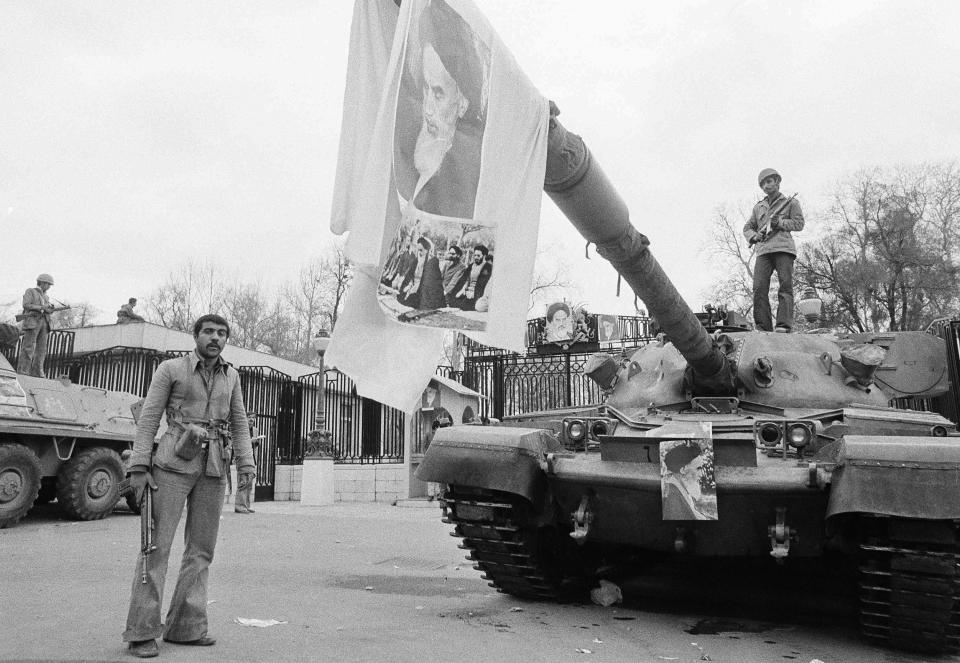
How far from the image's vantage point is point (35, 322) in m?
13.6

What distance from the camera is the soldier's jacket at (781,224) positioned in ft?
25.0

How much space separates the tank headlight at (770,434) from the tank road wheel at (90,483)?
29.8 ft

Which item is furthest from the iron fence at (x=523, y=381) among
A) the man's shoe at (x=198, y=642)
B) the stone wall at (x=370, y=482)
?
the man's shoe at (x=198, y=642)

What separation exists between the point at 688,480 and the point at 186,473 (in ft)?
8.56

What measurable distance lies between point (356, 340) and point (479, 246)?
0.64m

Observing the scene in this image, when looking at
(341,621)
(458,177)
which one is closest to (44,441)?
(341,621)

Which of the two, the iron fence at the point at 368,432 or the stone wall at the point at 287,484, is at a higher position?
the iron fence at the point at 368,432

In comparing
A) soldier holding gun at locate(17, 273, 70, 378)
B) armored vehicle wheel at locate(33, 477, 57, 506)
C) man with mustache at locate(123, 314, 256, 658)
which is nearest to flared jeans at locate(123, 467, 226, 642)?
man with mustache at locate(123, 314, 256, 658)

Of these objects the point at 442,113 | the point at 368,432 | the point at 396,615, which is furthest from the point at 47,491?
the point at 442,113

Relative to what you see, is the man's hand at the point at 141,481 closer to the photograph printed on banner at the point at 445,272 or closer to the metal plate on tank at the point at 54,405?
the photograph printed on banner at the point at 445,272

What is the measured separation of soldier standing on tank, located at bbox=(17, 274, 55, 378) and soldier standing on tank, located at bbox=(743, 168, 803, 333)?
1118 cm

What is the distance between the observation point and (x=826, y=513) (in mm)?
4168

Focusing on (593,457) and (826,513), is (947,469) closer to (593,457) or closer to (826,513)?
(826,513)

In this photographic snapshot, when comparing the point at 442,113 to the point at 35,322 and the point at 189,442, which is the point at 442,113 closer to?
the point at 189,442
